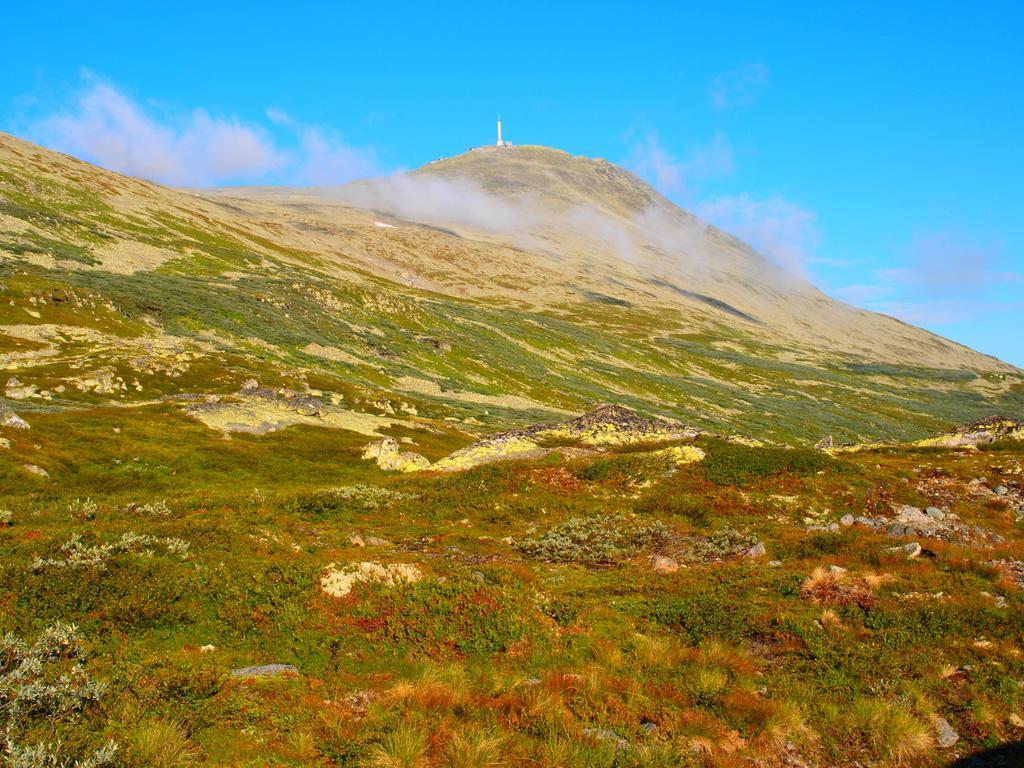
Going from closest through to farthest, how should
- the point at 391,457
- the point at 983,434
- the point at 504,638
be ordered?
the point at 504,638 → the point at 391,457 → the point at 983,434

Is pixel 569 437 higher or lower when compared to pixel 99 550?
higher

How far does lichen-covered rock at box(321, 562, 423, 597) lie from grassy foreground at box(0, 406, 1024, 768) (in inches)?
2.9

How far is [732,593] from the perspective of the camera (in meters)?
15.7

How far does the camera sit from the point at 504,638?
13.0 metres

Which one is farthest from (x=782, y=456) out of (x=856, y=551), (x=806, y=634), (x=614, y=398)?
(x=614, y=398)

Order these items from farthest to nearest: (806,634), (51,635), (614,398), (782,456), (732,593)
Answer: (614,398), (782,456), (732,593), (806,634), (51,635)

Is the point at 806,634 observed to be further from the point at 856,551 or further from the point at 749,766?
the point at 856,551

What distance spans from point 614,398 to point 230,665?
419 feet

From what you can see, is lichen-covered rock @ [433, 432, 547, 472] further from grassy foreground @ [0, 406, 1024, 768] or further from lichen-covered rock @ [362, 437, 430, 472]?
grassy foreground @ [0, 406, 1024, 768]

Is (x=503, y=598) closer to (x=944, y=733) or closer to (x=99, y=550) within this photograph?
(x=944, y=733)

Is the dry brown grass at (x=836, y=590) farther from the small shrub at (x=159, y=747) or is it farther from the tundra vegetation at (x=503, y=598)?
the small shrub at (x=159, y=747)

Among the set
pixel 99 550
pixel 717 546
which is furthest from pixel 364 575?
pixel 717 546

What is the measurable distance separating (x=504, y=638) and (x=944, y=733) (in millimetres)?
8132

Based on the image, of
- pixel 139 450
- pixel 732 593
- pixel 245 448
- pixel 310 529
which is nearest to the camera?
pixel 732 593
